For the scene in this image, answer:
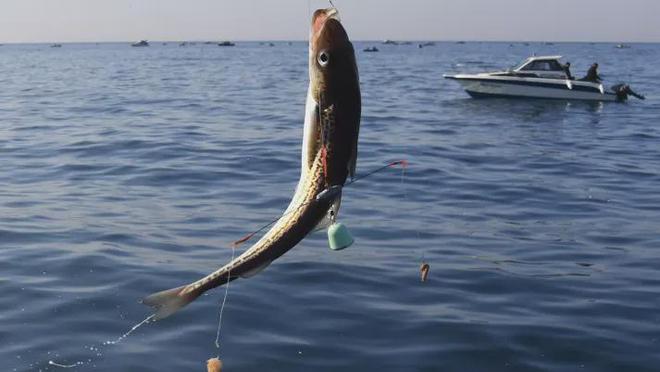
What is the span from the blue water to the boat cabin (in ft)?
45.6

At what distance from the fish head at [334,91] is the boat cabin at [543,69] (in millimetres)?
37620

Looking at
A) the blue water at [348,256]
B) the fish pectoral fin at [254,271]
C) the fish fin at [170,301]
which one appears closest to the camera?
the fish fin at [170,301]

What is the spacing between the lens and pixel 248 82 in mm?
56469

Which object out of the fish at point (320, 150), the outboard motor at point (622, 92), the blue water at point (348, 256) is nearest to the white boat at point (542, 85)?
the outboard motor at point (622, 92)

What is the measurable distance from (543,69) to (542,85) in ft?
4.61

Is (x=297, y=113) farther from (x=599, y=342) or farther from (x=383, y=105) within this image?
(x=599, y=342)

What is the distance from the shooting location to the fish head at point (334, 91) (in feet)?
11.0

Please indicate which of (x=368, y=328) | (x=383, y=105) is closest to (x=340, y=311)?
(x=368, y=328)

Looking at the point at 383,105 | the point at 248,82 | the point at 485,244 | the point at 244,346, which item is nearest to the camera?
the point at 244,346

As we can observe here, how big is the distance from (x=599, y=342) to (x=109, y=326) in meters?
5.50

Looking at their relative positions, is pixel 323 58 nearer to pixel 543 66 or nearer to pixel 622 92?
pixel 543 66

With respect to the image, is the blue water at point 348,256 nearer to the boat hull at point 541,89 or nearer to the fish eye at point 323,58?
the fish eye at point 323,58

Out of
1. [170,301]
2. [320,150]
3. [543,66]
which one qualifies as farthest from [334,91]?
[543,66]

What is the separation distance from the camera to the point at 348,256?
12.4 meters
